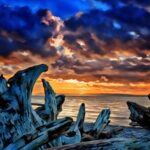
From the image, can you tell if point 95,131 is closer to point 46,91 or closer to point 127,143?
point 46,91

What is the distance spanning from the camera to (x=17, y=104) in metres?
8.84

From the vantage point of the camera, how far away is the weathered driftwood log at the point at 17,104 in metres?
8.63

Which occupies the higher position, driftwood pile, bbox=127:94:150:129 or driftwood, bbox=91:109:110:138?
driftwood pile, bbox=127:94:150:129

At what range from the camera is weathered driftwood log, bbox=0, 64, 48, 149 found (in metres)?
8.63

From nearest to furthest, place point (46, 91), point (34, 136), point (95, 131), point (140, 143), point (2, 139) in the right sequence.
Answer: point (140, 143)
point (34, 136)
point (2, 139)
point (46, 91)
point (95, 131)

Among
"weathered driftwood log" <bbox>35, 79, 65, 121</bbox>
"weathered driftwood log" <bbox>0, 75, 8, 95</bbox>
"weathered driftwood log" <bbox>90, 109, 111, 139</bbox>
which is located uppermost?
"weathered driftwood log" <bbox>0, 75, 8, 95</bbox>

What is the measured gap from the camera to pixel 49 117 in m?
11.5

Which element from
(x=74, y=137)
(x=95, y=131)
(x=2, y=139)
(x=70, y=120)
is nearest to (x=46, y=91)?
(x=74, y=137)

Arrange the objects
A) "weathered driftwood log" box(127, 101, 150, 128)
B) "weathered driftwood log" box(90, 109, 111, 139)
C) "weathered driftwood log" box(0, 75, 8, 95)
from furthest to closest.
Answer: "weathered driftwood log" box(90, 109, 111, 139) < "weathered driftwood log" box(127, 101, 150, 128) < "weathered driftwood log" box(0, 75, 8, 95)

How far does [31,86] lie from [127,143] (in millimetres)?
4300

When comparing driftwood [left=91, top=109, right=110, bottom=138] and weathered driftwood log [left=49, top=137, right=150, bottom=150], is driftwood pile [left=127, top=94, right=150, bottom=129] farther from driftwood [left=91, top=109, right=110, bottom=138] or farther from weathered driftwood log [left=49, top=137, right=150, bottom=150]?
weathered driftwood log [left=49, top=137, right=150, bottom=150]

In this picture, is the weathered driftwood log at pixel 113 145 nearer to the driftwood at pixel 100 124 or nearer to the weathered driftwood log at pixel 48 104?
the weathered driftwood log at pixel 48 104

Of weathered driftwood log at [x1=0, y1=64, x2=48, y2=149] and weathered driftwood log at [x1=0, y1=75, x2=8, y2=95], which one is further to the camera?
weathered driftwood log at [x1=0, y1=75, x2=8, y2=95]

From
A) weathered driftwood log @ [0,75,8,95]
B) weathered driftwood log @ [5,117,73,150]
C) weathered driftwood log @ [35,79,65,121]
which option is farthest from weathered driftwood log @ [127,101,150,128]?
weathered driftwood log @ [5,117,73,150]
